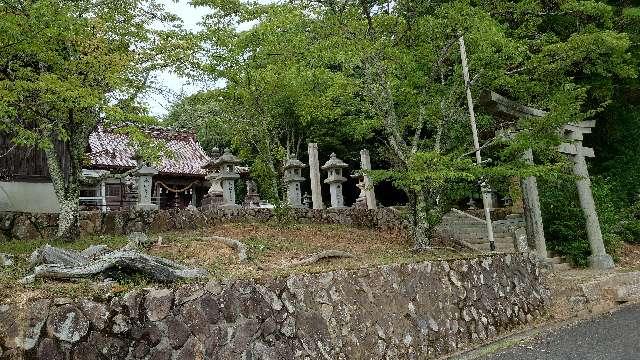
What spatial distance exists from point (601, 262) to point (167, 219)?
11.5 m

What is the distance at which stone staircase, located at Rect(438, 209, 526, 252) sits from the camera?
1314 cm

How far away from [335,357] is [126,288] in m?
2.61

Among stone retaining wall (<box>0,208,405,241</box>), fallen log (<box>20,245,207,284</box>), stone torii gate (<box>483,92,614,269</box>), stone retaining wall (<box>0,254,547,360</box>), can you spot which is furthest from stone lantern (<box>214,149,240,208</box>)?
fallen log (<box>20,245,207,284</box>)

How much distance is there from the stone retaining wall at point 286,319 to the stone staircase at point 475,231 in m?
4.47

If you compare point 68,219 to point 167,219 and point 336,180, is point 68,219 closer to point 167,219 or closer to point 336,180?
point 167,219

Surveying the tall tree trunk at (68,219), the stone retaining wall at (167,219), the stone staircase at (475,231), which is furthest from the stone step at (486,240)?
the tall tree trunk at (68,219)

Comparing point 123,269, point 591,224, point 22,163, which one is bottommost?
point 123,269

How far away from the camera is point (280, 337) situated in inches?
228

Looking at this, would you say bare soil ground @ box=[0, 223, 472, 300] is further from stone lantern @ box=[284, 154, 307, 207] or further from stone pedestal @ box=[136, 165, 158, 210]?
stone lantern @ box=[284, 154, 307, 207]

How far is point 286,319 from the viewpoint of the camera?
19.4ft

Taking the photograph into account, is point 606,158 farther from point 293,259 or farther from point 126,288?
point 126,288

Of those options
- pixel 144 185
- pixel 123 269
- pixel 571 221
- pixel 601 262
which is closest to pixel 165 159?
pixel 144 185

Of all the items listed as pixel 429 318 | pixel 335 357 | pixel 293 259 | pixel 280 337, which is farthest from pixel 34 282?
pixel 429 318

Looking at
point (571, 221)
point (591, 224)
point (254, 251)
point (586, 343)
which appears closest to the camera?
point (586, 343)
